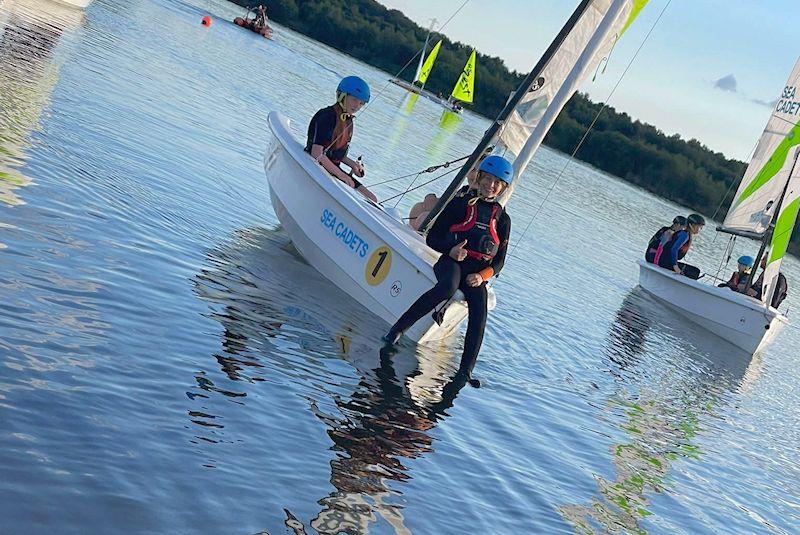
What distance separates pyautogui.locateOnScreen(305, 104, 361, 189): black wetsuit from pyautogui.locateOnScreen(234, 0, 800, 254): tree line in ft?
200

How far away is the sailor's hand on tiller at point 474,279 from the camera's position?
7598 millimetres

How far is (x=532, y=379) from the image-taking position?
916 cm

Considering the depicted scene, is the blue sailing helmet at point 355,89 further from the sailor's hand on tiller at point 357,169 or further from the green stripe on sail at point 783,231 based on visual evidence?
the green stripe on sail at point 783,231

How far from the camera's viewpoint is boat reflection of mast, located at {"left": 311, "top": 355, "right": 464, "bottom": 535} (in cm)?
472

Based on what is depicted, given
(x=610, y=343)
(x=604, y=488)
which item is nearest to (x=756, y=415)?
(x=610, y=343)

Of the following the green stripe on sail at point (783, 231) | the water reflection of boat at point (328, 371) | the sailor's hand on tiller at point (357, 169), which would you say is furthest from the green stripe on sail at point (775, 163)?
the water reflection of boat at point (328, 371)

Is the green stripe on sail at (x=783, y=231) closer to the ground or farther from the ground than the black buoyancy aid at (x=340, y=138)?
farther from the ground

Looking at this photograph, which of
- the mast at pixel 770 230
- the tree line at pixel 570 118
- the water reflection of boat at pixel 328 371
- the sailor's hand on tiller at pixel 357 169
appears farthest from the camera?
the tree line at pixel 570 118

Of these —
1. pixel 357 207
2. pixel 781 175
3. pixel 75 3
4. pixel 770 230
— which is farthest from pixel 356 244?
pixel 75 3

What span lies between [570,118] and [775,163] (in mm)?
56047

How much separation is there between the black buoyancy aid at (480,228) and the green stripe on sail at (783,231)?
1023 cm

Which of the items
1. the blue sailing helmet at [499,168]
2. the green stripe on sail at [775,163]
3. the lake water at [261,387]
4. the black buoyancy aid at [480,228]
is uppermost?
the green stripe on sail at [775,163]

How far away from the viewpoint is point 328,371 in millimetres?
6891

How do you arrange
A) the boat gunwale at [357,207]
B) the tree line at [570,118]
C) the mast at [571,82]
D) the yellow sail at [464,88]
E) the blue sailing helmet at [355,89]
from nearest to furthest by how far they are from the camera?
the boat gunwale at [357,207] < the mast at [571,82] < the blue sailing helmet at [355,89] < the yellow sail at [464,88] < the tree line at [570,118]
